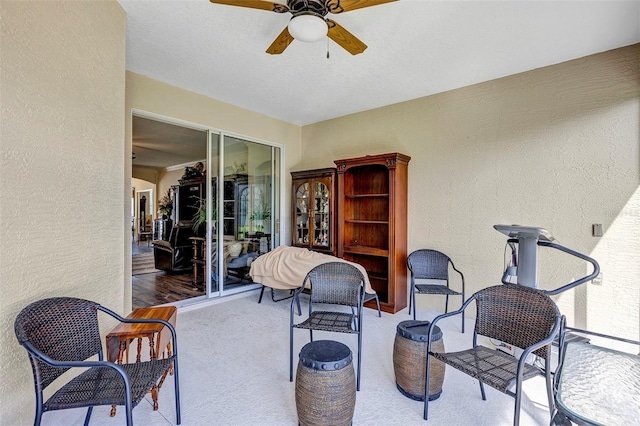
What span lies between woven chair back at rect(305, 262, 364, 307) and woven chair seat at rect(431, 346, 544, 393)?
83 centimetres

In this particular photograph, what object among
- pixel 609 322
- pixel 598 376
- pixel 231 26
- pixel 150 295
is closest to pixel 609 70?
pixel 609 322

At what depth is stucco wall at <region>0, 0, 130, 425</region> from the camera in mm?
1423

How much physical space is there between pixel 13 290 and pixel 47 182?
0.58 metres

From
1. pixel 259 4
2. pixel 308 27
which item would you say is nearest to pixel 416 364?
pixel 308 27

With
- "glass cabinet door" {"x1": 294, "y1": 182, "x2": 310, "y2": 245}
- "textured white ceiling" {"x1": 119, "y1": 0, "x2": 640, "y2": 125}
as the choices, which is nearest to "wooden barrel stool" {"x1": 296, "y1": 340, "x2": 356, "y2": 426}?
"textured white ceiling" {"x1": 119, "y1": 0, "x2": 640, "y2": 125}

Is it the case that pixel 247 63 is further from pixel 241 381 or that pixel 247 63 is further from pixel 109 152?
pixel 241 381

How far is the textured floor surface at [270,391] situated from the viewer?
6.05 ft

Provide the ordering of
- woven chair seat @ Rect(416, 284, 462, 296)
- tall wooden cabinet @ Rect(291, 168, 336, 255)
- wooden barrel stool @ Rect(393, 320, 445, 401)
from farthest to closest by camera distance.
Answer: tall wooden cabinet @ Rect(291, 168, 336, 255) → woven chair seat @ Rect(416, 284, 462, 296) → wooden barrel stool @ Rect(393, 320, 445, 401)

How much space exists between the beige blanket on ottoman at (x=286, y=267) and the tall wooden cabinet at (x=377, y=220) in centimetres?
40

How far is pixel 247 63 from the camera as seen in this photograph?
10.2 ft

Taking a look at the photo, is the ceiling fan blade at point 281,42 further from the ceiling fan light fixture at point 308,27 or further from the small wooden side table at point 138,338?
the small wooden side table at point 138,338

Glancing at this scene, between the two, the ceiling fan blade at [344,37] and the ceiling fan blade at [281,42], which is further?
the ceiling fan blade at [281,42]

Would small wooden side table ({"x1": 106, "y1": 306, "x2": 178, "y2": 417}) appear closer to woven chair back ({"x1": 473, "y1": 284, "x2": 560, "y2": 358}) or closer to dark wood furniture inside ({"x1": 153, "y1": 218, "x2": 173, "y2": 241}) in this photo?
woven chair back ({"x1": 473, "y1": 284, "x2": 560, "y2": 358})

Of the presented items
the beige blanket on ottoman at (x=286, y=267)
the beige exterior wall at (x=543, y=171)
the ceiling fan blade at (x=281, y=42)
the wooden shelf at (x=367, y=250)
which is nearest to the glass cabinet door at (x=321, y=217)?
the wooden shelf at (x=367, y=250)
